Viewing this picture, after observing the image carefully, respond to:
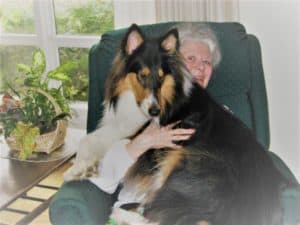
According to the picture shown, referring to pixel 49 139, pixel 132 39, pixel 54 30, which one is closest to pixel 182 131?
pixel 132 39

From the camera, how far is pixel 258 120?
190 cm

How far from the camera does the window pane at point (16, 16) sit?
3.29 meters

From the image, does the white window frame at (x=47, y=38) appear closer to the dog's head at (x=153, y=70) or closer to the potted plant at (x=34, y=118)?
the potted plant at (x=34, y=118)

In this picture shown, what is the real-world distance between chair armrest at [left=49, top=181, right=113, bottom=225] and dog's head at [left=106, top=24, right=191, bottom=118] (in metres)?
0.34

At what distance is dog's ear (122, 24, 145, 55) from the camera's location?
1.59 m

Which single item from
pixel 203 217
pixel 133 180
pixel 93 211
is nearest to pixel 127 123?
pixel 133 180

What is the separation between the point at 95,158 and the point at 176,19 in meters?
1.03

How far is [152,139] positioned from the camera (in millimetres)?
1636

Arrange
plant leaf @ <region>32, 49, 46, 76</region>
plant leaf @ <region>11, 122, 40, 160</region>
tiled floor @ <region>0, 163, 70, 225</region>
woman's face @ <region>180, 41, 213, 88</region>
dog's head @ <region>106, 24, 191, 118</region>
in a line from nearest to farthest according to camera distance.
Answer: dog's head @ <region>106, 24, 191, 118</region> < woman's face @ <region>180, 41, 213, 88</region> < plant leaf @ <region>11, 122, 40, 160</region> < plant leaf @ <region>32, 49, 46, 76</region> < tiled floor @ <region>0, 163, 70, 225</region>

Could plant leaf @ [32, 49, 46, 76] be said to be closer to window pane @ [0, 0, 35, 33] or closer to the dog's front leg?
the dog's front leg

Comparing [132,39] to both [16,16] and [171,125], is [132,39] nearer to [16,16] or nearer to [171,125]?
[171,125]

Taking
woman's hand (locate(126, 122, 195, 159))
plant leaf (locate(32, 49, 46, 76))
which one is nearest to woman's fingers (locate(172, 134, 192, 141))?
woman's hand (locate(126, 122, 195, 159))

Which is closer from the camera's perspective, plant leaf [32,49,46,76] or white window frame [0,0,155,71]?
plant leaf [32,49,46,76]

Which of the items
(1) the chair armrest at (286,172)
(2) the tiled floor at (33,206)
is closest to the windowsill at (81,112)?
(2) the tiled floor at (33,206)
